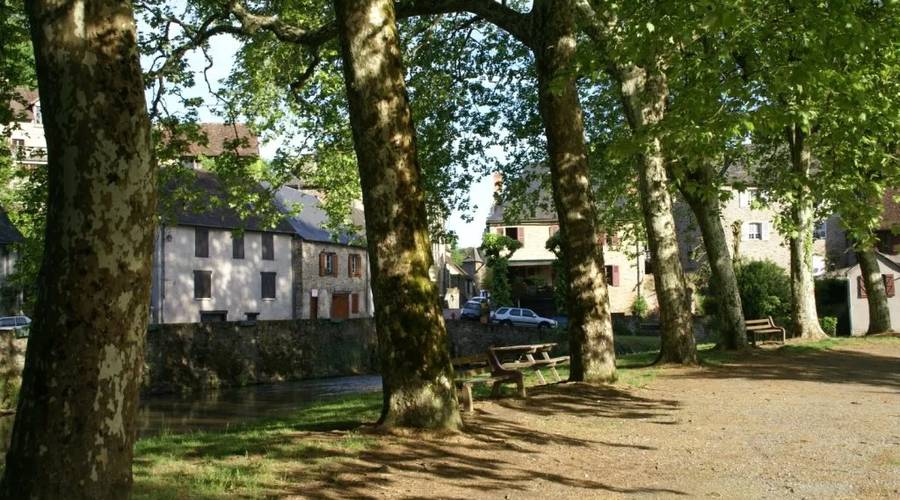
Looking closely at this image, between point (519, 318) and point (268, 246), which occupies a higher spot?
point (268, 246)

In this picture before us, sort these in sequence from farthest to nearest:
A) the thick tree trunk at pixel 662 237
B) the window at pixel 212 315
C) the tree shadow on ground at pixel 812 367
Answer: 1. the window at pixel 212 315
2. the thick tree trunk at pixel 662 237
3. the tree shadow on ground at pixel 812 367

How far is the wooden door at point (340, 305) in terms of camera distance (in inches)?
2388

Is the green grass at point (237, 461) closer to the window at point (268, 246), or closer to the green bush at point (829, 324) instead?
the green bush at point (829, 324)

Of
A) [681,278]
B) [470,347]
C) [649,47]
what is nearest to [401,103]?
[649,47]

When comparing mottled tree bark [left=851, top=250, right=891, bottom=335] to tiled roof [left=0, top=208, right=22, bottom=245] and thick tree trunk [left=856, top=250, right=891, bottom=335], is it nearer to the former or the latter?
thick tree trunk [left=856, top=250, right=891, bottom=335]

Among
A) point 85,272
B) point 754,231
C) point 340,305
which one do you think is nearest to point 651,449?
point 85,272

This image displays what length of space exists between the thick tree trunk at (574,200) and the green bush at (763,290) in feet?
104

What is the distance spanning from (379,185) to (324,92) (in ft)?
38.3

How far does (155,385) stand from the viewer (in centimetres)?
3441

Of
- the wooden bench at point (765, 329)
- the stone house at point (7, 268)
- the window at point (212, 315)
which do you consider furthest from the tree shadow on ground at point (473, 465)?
the window at point (212, 315)

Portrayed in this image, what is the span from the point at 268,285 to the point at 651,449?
1874 inches

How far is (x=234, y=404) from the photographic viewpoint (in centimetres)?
2925

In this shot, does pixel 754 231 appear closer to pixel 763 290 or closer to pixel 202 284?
pixel 763 290

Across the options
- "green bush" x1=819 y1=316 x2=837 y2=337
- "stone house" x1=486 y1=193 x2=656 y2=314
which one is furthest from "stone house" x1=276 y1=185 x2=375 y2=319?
"green bush" x1=819 y1=316 x2=837 y2=337
